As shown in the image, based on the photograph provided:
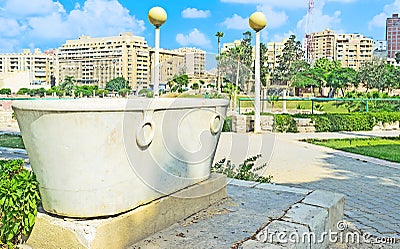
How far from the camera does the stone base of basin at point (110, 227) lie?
86.2 inches

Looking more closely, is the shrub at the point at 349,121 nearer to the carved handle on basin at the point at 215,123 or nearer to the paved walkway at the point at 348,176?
the paved walkway at the point at 348,176

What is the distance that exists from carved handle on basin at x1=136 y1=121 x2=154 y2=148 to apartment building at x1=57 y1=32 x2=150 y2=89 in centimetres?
6045

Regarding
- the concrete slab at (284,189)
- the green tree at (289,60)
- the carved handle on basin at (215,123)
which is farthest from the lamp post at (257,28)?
the green tree at (289,60)

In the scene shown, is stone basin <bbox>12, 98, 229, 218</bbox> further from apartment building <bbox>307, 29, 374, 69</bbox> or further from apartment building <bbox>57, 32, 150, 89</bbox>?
apartment building <bbox>307, 29, 374, 69</bbox>

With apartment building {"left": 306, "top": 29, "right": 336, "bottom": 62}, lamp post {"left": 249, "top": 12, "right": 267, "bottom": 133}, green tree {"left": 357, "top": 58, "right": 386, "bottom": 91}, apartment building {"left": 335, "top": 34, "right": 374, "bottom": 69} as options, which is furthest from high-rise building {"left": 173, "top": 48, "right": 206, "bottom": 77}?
apartment building {"left": 335, "top": 34, "right": 374, "bottom": 69}

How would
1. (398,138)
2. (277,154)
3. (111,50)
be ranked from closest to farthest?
(277,154), (398,138), (111,50)

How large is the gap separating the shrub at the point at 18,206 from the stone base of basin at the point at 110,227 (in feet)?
0.20

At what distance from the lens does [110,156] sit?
224 centimetres

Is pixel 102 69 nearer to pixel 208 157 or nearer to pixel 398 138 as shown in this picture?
pixel 398 138

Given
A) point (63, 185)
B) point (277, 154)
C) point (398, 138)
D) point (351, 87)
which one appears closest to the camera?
point (63, 185)

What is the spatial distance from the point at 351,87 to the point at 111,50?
1783 inches

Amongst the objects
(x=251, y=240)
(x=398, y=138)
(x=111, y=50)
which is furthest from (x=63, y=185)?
(x=111, y=50)

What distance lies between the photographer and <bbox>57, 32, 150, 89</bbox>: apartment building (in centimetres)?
7001

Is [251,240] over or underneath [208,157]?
underneath
